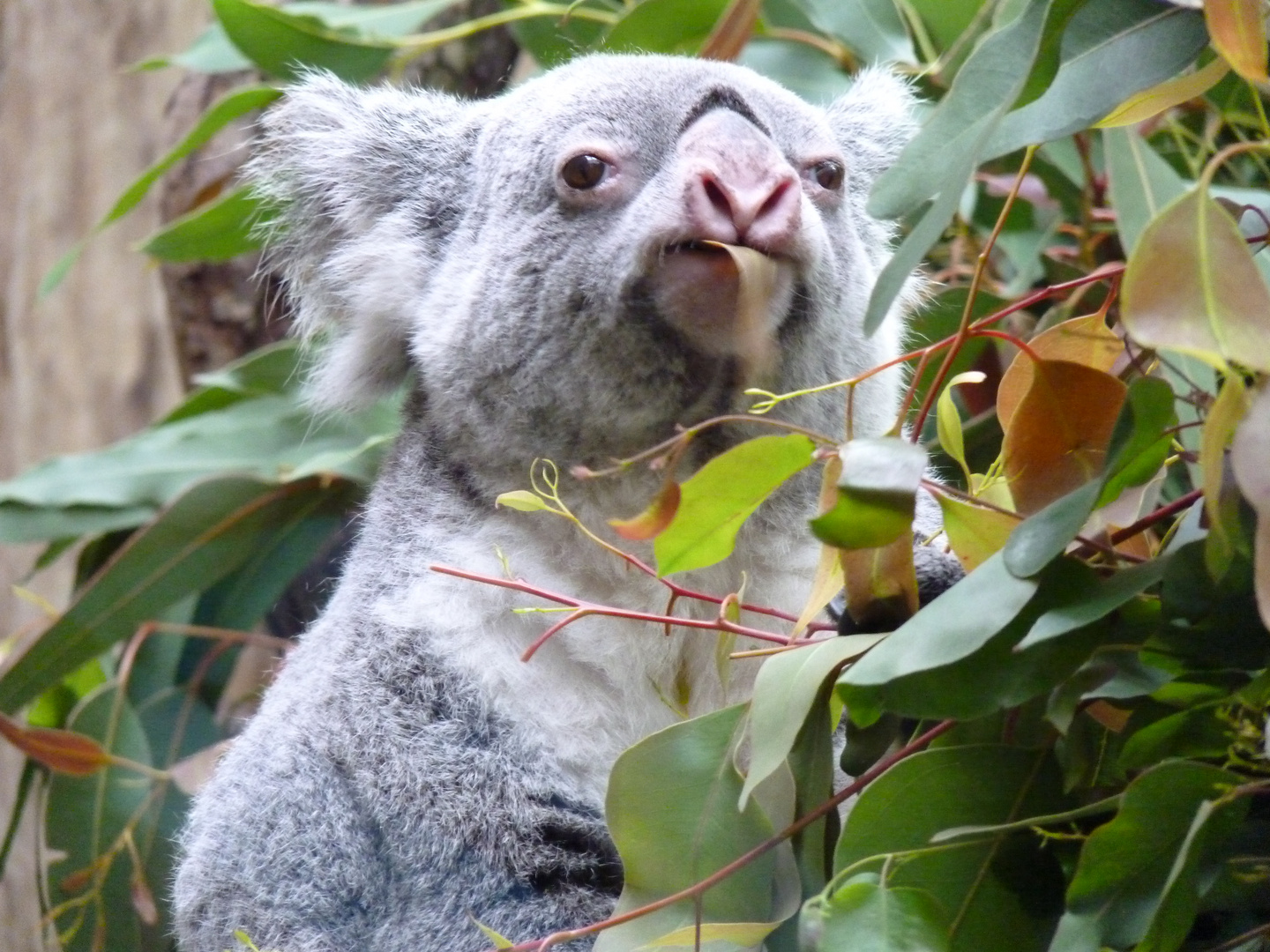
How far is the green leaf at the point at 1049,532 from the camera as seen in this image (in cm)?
102

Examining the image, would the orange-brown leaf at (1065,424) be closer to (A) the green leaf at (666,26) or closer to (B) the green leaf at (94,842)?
(A) the green leaf at (666,26)

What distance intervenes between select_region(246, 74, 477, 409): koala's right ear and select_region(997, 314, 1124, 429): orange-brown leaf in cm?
104

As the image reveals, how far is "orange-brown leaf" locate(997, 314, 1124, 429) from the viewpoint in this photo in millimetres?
1263

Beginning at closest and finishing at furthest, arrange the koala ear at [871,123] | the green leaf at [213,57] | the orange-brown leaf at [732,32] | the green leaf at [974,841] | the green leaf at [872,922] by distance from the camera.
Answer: the green leaf at [872,922], the green leaf at [974,841], the koala ear at [871,123], the orange-brown leaf at [732,32], the green leaf at [213,57]

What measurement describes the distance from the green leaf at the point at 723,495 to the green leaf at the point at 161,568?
5.76 feet

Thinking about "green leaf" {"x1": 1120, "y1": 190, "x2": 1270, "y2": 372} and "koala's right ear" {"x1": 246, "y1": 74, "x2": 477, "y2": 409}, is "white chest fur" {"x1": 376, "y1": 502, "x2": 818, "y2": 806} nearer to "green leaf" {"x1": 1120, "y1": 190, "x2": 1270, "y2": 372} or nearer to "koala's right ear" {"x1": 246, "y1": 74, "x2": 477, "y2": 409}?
"koala's right ear" {"x1": 246, "y1": 74, "x2": 477, "y2": 409}

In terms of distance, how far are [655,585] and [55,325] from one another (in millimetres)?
3467

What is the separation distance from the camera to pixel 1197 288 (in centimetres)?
93

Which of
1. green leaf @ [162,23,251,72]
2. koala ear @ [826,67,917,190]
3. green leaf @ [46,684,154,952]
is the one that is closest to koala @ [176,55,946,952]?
koala ear @ [826,67,917,190]

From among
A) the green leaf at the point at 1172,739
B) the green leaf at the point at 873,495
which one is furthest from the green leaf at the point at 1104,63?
the green leaf at the point at 1172,739

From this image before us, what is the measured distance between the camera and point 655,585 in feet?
5.89

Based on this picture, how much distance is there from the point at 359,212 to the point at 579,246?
55 cm

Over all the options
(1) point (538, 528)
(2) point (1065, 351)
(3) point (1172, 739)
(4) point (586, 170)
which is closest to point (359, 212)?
(4) point (586, 170)

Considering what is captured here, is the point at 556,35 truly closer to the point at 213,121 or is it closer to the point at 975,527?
the point at 213,121
